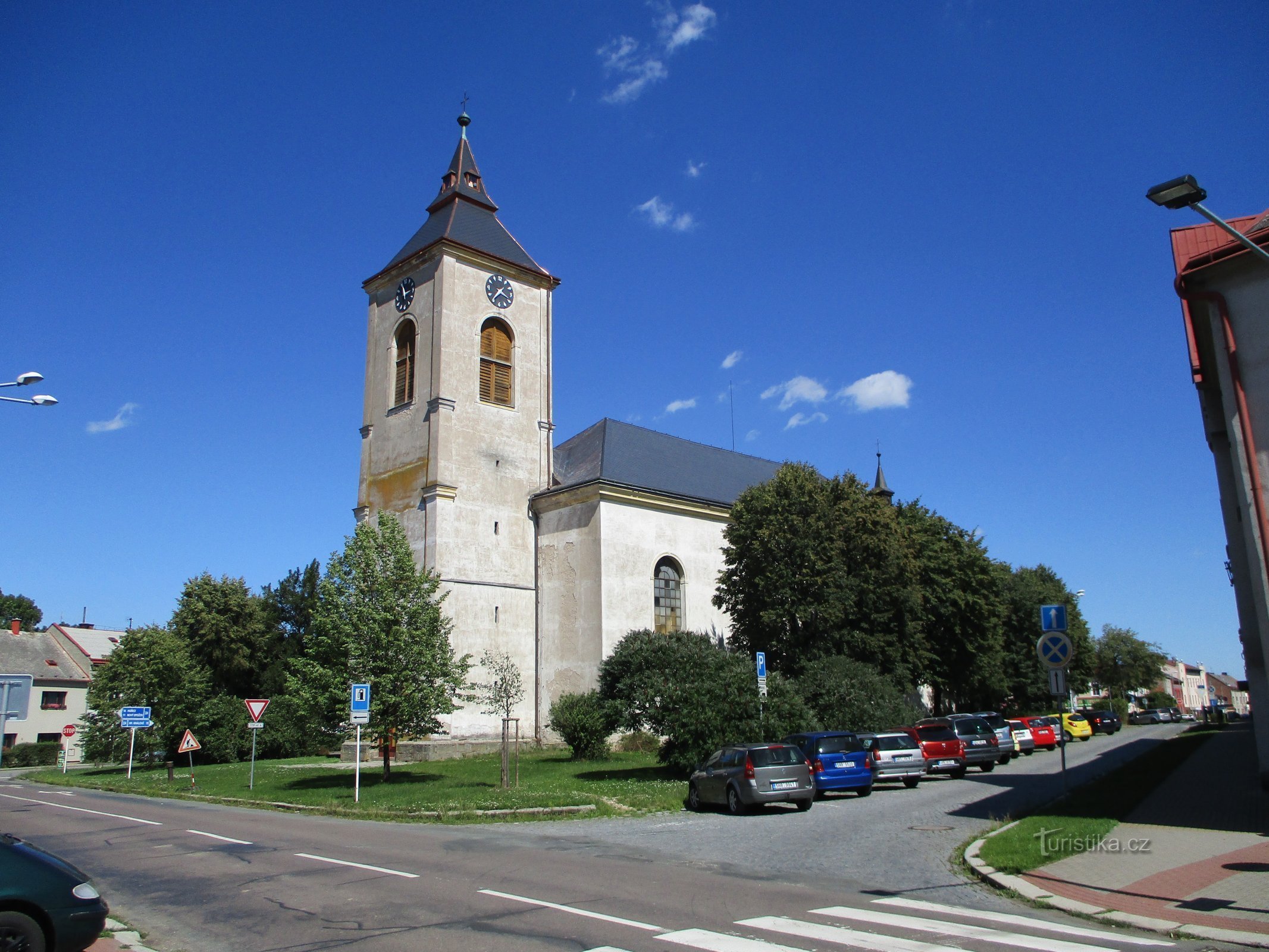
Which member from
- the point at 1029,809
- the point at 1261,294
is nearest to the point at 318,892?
the point at 1029,809

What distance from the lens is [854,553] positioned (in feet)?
109

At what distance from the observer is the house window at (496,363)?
37.2 meters

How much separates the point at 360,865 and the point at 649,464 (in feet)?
97.5

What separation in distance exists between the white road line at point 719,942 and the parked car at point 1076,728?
134ft

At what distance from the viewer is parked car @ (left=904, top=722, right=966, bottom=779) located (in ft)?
79.9

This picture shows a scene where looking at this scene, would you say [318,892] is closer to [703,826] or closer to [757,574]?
[703,826]

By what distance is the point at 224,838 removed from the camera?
14750mm

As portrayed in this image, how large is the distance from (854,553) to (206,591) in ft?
119

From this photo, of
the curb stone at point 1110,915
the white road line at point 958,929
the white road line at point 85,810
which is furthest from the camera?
the white road line at point 85,810

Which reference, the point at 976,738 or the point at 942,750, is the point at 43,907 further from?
the point at 976,738

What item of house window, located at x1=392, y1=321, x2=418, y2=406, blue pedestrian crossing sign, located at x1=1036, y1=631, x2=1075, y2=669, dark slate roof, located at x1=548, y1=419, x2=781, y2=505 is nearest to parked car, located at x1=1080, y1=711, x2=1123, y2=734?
dark slate roof, located at x1=548, y1=419, x2=781, y2=505

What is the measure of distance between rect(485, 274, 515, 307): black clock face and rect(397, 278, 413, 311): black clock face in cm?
332

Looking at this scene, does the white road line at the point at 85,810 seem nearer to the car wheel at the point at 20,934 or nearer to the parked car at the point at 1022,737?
the car wheel at the point at 20,934

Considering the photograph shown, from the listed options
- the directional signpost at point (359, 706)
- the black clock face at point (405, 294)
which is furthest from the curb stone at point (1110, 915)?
the black clock face at point (405, 294)
